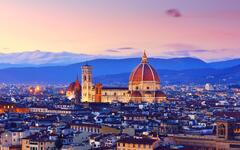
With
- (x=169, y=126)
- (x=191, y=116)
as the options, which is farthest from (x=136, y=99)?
(x=169, y=126)

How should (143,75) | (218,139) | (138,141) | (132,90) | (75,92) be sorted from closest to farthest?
(138,141) < (218,139) < (132,90) < (143,75) < (75,92)

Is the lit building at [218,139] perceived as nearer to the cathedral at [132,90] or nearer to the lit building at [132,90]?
the cathedral at [132,90]

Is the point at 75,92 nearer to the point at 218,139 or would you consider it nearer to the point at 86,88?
the point at 86,88

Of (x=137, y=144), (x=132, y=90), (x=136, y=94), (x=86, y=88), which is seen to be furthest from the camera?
(x=132, y=90)

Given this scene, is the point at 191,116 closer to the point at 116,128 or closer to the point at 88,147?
the point at 116,128

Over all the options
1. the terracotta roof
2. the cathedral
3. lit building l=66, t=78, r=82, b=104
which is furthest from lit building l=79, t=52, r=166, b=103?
the terracotta roof

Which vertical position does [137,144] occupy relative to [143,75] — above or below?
below

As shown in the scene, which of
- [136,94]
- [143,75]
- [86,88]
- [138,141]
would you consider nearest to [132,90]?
[136,94]

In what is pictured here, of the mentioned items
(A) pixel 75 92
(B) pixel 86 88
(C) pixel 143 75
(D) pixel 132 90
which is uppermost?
(C) pixel 143 75
